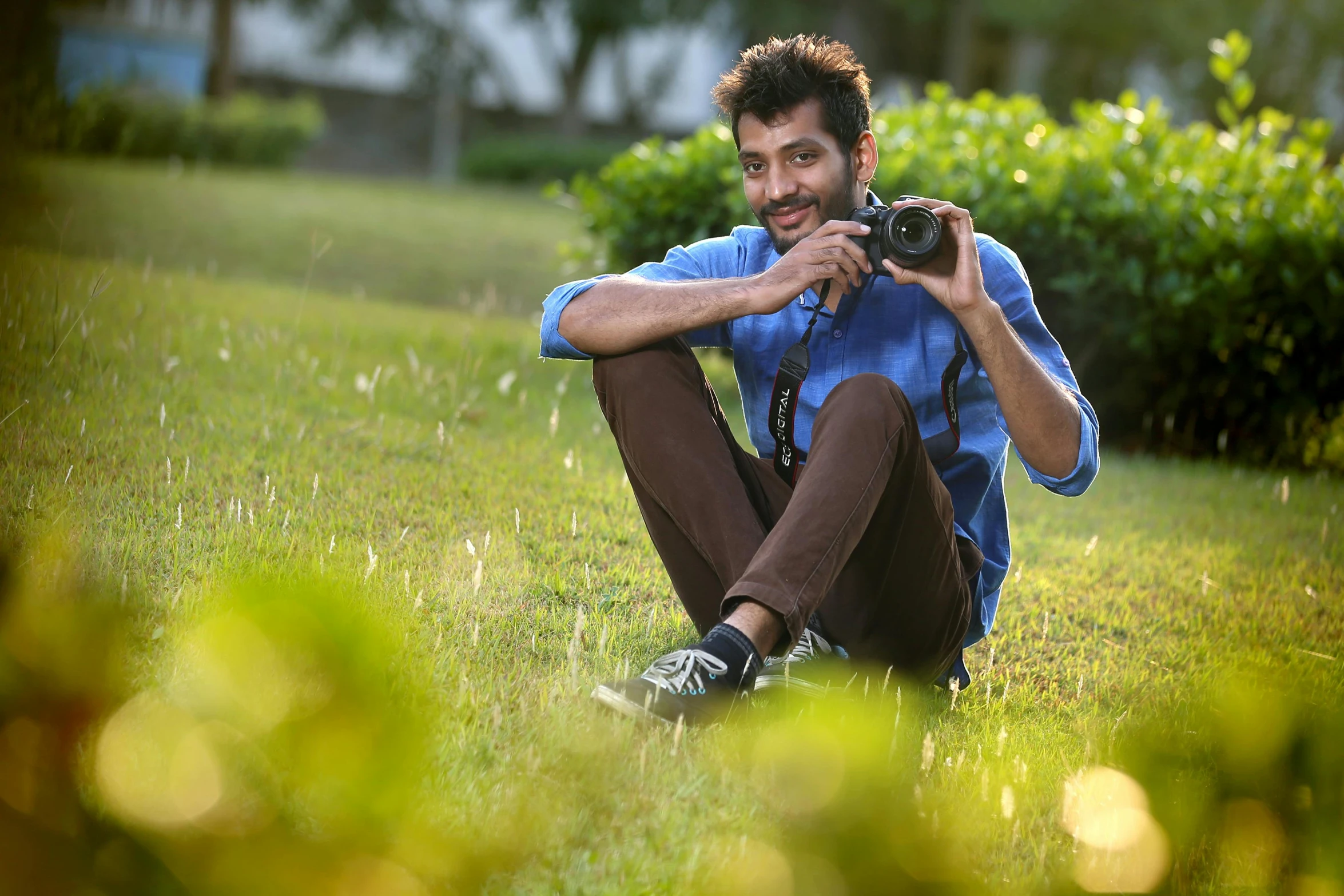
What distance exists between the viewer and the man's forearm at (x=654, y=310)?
8.74 feet

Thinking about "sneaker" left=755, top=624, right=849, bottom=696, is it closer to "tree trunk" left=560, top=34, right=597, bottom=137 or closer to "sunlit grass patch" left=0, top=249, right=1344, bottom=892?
"sunlit grass patch" left=0, top=249, right=1344, bottom=892

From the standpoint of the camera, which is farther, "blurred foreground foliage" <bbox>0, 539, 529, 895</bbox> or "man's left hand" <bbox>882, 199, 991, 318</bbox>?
"man's left hand" <bbox>882, 199, 991, 318</bbox>

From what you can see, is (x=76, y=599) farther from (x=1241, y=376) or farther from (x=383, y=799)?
(x=1241, y=376)

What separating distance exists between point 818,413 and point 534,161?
19980mm

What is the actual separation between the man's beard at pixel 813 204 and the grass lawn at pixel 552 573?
1039 millimetres

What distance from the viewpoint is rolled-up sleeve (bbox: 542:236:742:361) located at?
282 centimetres

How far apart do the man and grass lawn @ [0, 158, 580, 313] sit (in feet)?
13.4

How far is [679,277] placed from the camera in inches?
119

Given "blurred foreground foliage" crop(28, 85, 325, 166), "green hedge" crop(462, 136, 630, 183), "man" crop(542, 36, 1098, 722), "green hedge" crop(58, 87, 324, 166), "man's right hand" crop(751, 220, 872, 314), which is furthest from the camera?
"green hedge" crop(462, 136, 630, 183)

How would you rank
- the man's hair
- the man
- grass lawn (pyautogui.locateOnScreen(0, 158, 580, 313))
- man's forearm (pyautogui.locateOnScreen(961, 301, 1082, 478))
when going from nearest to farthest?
the man → man's forearm (pyautogui.locateOnScreen(961, 301, 1082, 478)) → the man's hair → grass lawn (pyautogui.locateOnScreen(0, 158, 580, 313))

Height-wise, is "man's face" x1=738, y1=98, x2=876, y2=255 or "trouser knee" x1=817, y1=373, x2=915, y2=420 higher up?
"man's face" x1=738, y1=98, x2=876, y2=255

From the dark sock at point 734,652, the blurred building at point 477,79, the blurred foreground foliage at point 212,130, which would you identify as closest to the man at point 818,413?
the dark sock at point 734,652

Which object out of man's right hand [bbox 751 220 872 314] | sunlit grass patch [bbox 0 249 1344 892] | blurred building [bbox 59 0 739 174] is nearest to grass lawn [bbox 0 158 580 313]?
sunlit grass patch [bbox 0 249 1344 892]

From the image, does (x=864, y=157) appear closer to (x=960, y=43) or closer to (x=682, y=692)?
(x=682, y=692)
